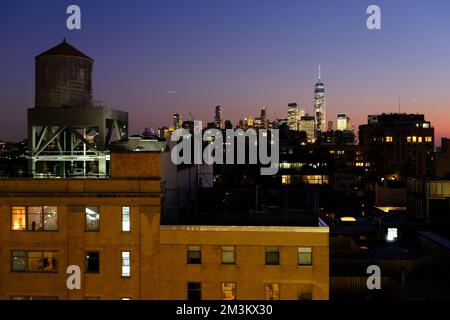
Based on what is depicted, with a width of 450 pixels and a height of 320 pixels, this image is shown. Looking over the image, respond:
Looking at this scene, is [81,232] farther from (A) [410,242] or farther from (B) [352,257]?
(A) [410,242]

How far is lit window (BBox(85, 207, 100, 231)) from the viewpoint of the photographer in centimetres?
2547

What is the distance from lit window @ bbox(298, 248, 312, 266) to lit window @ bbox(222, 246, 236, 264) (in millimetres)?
3470

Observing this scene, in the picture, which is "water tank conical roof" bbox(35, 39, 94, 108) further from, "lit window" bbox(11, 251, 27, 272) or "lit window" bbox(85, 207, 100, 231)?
"lit window" bbox(11, 251, 27, 272)

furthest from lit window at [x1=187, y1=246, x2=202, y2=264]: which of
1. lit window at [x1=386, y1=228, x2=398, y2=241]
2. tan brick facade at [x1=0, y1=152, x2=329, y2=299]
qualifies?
lit window at [x1=386, y1=228, x2=398, y2=241]

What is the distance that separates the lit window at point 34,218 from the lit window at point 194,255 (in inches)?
295

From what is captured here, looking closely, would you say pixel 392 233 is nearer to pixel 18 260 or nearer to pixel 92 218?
pixel 92 218

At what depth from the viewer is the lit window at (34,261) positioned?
25531mm

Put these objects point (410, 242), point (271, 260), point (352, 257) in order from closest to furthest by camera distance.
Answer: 1. point (271, 260)
2. point (352, 257)
3. point (410, 242)

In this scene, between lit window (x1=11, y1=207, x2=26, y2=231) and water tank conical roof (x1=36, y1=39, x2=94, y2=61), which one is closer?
lit window (x1=11, y1=207, x2=26, y2=231)

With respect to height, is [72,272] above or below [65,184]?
below

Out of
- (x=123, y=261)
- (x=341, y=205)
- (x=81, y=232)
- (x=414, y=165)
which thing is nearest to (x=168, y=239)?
(x=123, y=261)

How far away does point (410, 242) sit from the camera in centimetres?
4816

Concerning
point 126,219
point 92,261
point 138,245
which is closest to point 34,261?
point 92,261

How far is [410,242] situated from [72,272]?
35725mm
